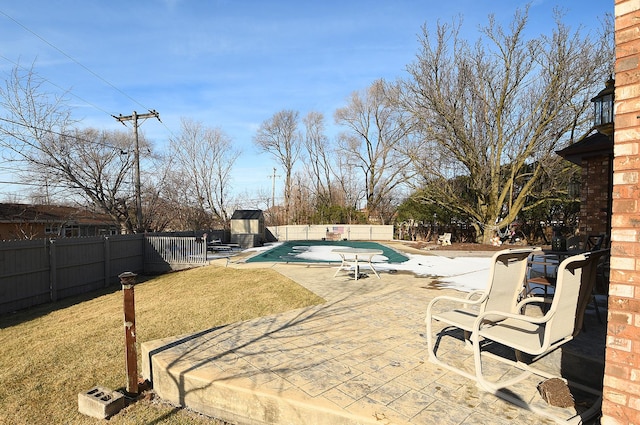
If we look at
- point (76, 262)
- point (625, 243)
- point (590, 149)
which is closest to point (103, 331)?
point (76, 262)

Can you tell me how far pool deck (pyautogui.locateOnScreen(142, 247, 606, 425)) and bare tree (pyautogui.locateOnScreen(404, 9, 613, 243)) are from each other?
1435cm

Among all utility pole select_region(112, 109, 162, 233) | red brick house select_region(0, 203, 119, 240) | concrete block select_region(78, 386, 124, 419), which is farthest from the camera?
red brick house select_region(0, 203, 119, 240)

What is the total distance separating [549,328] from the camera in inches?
87.4

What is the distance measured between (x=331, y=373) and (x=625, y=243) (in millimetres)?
2191

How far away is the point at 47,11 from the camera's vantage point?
9.95m

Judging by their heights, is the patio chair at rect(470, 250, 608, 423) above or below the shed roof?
below

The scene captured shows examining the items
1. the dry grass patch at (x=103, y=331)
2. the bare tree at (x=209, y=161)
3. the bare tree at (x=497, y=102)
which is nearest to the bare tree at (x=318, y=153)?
the bare tree at (x=209, y=161)

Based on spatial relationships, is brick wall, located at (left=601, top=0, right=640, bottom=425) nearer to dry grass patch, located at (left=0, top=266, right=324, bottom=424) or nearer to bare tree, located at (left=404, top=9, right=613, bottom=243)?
dry grass patch, located at (left=0, top=266, right=324, bottom=424)

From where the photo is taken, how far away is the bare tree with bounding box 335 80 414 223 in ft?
106

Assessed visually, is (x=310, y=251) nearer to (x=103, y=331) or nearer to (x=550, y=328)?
(x=103, y=331)

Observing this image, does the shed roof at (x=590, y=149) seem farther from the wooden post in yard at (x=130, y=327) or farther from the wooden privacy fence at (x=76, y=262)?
the wooden privacy fence at (x=76, y=262)

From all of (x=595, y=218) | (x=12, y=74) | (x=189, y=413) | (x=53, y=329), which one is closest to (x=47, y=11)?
(x=12, y=74)

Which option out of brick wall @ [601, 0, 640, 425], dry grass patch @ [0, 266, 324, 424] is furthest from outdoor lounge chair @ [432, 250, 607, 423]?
dry grass patch @ [0, 266, 324, 424]

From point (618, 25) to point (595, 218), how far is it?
273 inches
